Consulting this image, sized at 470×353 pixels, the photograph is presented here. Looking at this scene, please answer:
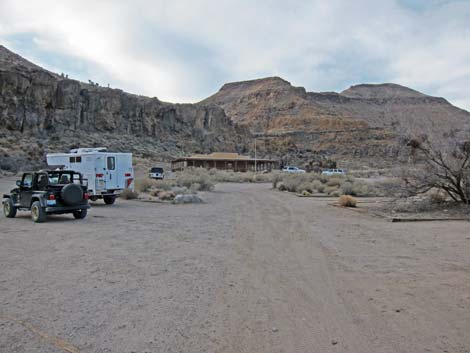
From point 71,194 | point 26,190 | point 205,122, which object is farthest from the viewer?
point 205,122

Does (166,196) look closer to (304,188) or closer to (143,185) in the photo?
(143,185)

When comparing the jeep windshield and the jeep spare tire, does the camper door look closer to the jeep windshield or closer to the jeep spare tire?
the jeep windshield

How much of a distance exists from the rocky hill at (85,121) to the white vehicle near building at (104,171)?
91.4 ft

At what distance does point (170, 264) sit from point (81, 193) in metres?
7.39

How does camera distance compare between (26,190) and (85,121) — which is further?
(85,121)

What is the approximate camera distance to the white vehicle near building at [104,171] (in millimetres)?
19656

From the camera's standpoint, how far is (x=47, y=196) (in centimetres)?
1312

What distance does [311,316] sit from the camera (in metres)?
4.86

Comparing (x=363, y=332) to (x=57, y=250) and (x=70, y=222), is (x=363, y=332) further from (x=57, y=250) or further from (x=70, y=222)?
(x=70, y=222)

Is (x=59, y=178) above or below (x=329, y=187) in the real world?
above

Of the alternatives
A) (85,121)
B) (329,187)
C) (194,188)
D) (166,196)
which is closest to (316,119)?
(85,121)

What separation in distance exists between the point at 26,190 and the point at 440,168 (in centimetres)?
1483

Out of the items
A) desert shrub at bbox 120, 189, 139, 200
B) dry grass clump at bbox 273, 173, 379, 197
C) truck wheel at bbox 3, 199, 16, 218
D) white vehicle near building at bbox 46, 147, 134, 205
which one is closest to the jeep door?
truck wheel at bbox 3, 199, 16, 218

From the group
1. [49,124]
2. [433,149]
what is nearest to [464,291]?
[433,149]
